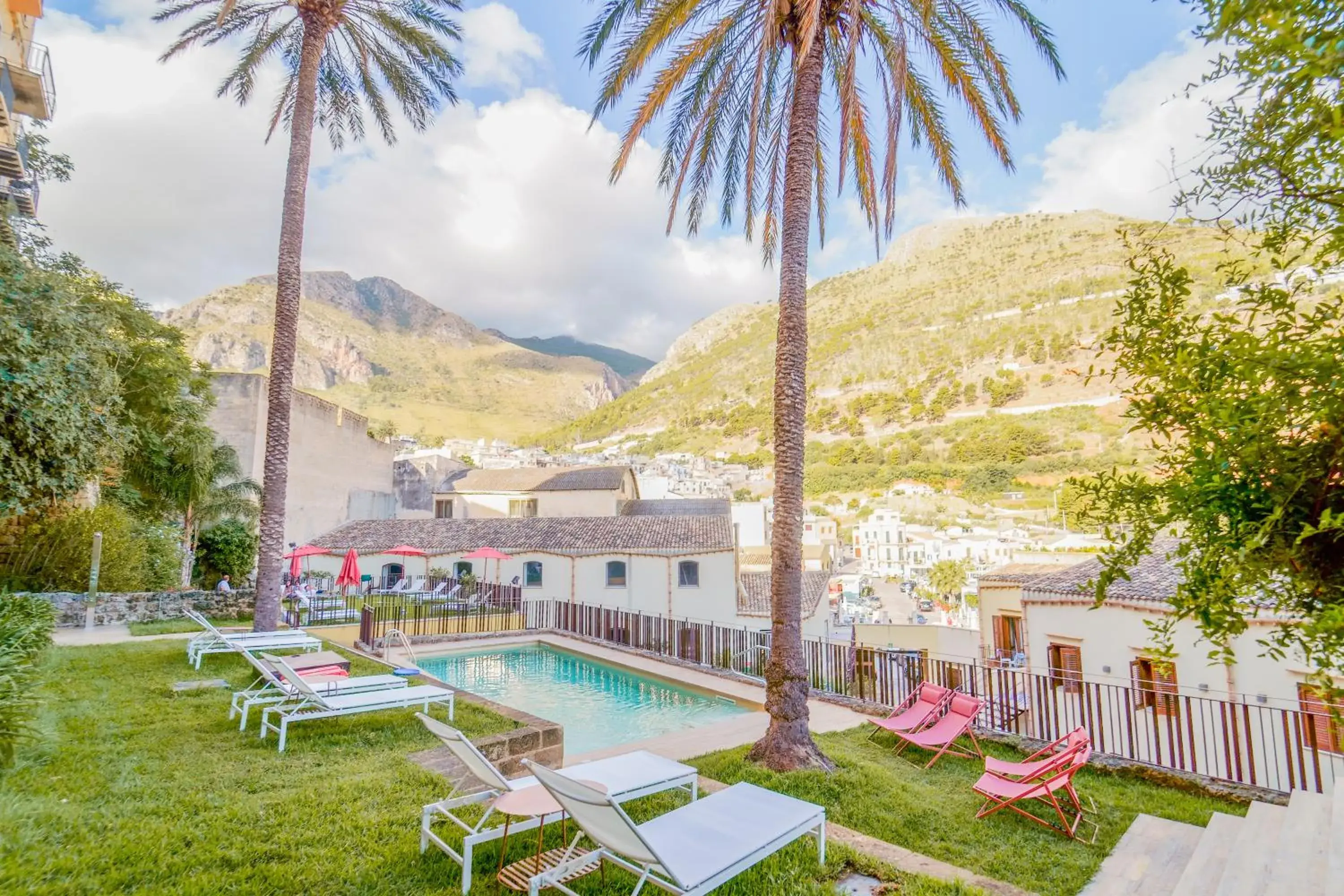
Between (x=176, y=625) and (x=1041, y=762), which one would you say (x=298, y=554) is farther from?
(x=1041, y=762)

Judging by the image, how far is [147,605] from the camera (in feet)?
48.3

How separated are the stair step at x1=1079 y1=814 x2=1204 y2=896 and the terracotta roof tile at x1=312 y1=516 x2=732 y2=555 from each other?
899 inches

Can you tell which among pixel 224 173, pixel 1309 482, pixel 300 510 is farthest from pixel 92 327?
pixel 300 510

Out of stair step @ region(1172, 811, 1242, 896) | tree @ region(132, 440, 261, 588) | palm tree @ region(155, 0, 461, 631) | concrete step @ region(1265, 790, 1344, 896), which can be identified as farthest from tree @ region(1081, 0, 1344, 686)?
tree @ region(132, 440, 261, 588)

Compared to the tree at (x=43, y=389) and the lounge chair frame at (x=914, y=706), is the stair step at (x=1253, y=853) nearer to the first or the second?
the lounge chair frame at (x=914, y=706)

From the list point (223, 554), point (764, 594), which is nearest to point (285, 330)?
point (223, 554)

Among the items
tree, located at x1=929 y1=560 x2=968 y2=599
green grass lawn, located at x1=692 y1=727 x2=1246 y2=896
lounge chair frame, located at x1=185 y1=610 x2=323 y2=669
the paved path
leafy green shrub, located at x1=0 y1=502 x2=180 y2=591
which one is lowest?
tree, located at x1=929 y1=560 x2=968 y2=599

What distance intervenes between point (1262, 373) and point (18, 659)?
31.1 ft

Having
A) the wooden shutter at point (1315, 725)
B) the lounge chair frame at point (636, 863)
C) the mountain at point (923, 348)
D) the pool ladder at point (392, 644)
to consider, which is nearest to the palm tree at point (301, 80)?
the pool ladder at point (392, 644)

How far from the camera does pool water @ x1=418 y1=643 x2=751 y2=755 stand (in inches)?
376

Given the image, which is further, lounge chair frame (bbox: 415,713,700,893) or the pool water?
the pool water

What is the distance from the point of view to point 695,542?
28203 millimetres

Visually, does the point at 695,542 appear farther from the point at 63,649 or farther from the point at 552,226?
the point at 63,649

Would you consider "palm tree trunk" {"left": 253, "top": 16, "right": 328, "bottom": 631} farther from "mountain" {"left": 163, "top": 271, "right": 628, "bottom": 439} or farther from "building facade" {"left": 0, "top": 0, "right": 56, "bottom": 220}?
"mountain" {"left": 163, "top": 271, "right": 628, "bottom": 439}
